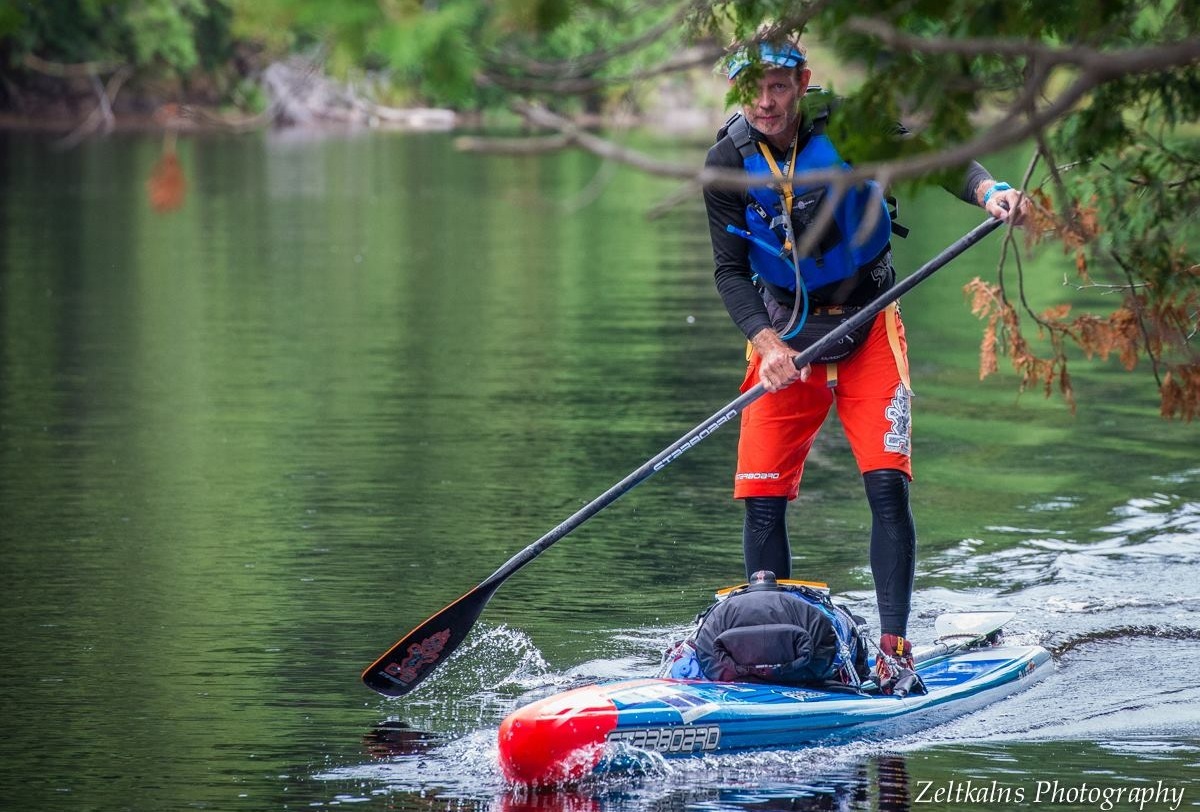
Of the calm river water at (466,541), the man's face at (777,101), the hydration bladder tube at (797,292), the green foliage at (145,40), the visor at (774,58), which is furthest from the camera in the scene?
the green foliage at (145,40)

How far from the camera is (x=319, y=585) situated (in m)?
8.36

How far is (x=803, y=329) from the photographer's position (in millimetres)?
6852

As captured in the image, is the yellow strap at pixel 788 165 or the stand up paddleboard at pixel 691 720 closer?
the stand up paddleboard at pixel 691 720

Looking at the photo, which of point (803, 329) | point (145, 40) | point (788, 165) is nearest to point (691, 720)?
point (803, 329)

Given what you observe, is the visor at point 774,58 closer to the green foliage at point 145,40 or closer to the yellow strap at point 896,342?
the yellow strap at point 896,342

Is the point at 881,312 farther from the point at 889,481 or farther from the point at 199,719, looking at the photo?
the point at 199,719

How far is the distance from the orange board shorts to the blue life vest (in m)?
0.26

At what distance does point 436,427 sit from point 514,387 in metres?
1.71

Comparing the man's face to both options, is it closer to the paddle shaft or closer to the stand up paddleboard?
the paddle shaft

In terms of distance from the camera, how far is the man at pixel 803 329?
21.7ft

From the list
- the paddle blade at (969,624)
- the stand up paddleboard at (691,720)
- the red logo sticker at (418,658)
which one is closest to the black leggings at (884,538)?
the stand up paddleboard at (691,720)

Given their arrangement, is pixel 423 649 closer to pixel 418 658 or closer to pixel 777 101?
pixel 418 658

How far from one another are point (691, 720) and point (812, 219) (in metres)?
1.90

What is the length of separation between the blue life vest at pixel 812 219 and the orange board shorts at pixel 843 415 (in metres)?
0.26
